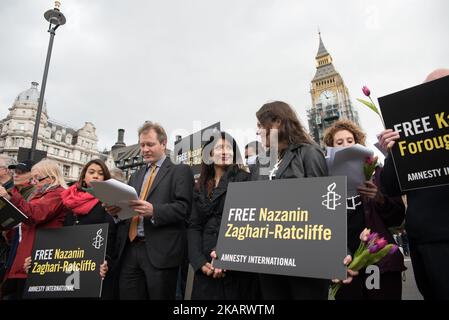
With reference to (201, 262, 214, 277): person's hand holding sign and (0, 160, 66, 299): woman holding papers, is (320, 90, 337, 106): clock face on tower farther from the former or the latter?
(201, 262, 214, 277): person's hand holding sign

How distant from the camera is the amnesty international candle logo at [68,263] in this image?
8.45ft

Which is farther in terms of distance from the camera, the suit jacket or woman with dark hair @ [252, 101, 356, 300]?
the suit jacket

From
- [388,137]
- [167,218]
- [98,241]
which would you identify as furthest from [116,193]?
[388,137]

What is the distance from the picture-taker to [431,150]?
5.19 feet

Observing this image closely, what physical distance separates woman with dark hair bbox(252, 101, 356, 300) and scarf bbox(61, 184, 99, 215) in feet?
6.10

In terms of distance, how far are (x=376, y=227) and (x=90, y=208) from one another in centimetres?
279

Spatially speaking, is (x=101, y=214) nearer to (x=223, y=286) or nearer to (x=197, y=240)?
(x=197, y=240)

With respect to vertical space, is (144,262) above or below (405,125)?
below

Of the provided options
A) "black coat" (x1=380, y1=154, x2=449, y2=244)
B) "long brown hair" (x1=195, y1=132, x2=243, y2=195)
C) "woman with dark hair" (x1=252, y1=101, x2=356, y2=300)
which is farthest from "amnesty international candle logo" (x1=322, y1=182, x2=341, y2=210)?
"long brown hair" (x1=195, y1=132, x2=243, y2=195)

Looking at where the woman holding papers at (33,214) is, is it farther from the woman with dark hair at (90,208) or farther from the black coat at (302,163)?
the black coat at (302,163)

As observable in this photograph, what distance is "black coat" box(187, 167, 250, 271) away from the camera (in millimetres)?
2379
